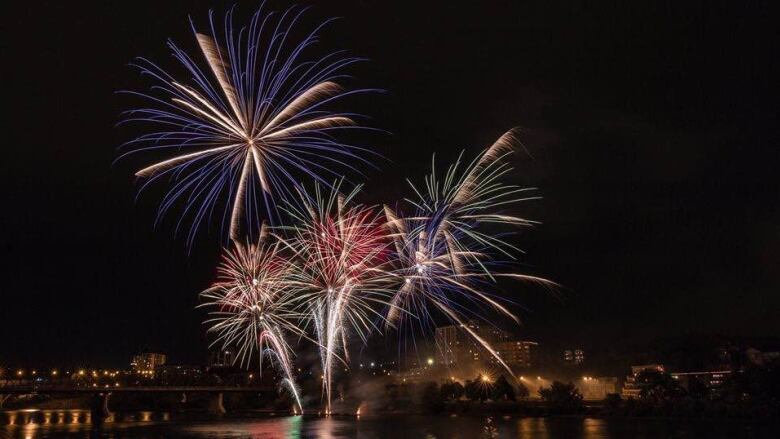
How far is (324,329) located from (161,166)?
2204 cm

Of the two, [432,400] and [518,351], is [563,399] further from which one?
[518,351]

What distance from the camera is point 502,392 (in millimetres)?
72812

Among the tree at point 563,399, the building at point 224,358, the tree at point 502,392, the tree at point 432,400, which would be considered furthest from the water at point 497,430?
the building at point 224,358

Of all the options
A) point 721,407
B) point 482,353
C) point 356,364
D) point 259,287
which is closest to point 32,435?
point 259,287

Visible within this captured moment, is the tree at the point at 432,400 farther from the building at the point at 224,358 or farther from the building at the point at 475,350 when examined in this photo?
the building at the point at 224,358

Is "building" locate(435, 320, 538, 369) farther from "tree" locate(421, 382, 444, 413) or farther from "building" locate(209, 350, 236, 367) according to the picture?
"building" locate(209, 350, 236, 367)

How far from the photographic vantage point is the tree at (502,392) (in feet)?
238

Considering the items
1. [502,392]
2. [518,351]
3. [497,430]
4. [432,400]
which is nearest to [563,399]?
[502,392]

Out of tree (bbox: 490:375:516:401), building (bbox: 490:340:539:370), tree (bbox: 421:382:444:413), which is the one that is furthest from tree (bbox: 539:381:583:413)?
building (bbox: 490:340:539:370)

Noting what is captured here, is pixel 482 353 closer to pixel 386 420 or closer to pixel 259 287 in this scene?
pixel 386 420

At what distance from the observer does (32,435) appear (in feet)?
162

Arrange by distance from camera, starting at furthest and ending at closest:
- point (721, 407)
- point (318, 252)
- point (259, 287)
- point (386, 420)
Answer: point (386, 420)
point (721, 407)
point (259, 287)
point (318, 252)

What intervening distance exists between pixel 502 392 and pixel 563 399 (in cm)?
991

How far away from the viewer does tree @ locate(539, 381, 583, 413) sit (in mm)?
63009
